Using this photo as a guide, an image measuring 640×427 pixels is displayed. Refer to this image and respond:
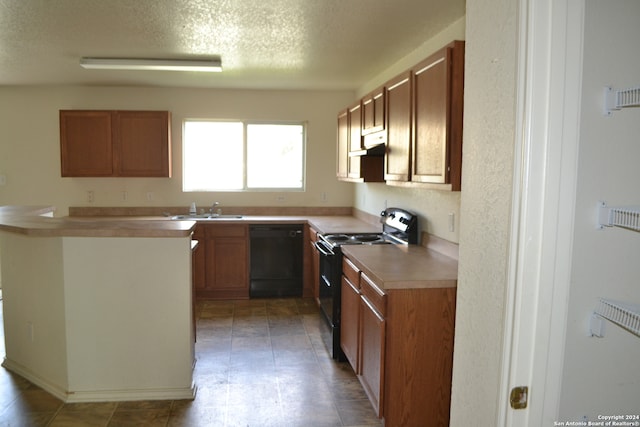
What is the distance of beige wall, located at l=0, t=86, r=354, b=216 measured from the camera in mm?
5766

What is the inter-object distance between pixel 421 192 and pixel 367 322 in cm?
133

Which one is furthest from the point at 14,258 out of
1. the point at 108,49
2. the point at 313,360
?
the point at 313,360

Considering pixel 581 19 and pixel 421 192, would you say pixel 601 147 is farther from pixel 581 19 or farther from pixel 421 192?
pixel 421 192

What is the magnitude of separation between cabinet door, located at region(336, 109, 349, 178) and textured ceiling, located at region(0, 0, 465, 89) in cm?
46

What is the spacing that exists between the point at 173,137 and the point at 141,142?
0.45 m

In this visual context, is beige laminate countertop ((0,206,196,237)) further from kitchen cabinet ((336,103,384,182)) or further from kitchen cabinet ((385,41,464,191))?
kitchen cabinet ((336,103,384,182))

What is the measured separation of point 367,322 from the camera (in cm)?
290

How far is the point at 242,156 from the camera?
6.12 meters

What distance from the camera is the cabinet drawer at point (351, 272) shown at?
3137mm

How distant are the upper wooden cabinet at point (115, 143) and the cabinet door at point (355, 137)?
2.24 m

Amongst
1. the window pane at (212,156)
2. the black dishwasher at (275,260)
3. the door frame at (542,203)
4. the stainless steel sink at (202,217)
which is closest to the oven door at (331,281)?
the black dishwasher at (275,260)

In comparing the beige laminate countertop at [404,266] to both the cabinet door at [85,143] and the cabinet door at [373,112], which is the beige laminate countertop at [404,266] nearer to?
the cabinet door at [373,112]

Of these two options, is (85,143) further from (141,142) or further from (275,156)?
(275,156)

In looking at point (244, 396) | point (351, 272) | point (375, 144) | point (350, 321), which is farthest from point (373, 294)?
point (375, 144)
